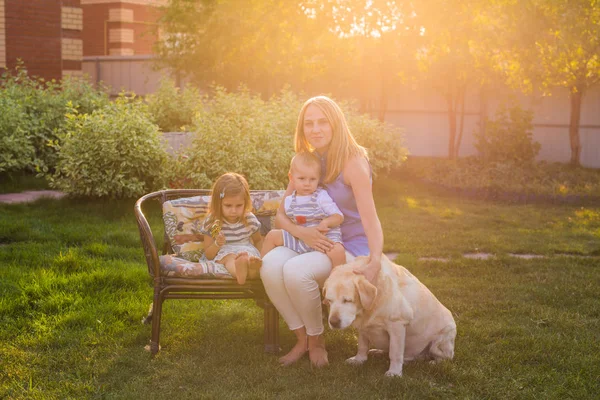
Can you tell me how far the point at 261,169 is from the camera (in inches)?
324

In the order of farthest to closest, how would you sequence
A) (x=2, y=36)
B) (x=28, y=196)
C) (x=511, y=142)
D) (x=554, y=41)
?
1. (x=2, y=36)
2. (x=511, y=142)
3. (x=554, y=41)
4. (x=28, y=196)

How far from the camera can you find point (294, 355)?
13.2 feet

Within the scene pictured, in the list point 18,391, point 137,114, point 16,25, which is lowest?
point 18,391

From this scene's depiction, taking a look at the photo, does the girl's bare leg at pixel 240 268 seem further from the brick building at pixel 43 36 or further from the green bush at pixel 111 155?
the brick building at pixel 43 36

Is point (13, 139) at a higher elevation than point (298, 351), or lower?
higher

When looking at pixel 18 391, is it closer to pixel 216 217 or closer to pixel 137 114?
pixel 216 217

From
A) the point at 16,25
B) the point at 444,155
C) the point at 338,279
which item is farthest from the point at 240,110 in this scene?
the point at 444,155

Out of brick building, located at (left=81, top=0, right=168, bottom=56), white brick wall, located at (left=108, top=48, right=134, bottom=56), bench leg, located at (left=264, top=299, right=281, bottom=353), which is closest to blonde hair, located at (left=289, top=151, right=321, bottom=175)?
bench leg, located at (left=264, top=299, right=281, bottom=353)

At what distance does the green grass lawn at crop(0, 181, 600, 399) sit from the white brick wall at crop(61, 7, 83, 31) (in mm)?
9368

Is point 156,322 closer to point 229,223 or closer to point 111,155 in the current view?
point 229,223

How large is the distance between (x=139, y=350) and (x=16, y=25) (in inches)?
510

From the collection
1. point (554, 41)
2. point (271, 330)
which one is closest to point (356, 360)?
point (271, 330)

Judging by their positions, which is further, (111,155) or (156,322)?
(111,155)

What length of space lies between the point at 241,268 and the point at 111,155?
4.48 meters
